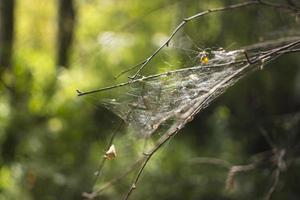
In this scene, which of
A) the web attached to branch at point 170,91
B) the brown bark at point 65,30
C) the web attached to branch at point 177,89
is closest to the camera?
the web attached to branch at point 177,89

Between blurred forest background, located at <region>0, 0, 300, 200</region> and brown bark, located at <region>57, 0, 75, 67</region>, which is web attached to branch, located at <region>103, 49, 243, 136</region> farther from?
brown bark, located at <region>57, 0, 75, 67</region>

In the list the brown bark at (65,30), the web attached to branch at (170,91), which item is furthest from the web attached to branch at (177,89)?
the brown bark at (65,30)

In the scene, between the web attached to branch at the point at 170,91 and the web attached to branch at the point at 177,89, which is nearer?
the web attached to branch at the point at 177,89

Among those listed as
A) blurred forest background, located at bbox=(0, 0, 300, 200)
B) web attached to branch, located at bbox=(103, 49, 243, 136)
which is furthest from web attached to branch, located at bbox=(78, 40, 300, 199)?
blurred forest background, located at bbox=(0, 0, 300, 200)

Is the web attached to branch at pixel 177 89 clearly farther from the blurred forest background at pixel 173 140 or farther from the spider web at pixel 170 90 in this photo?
the blurred forest background at pixel 173 140

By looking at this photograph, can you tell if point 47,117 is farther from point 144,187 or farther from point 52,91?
point 144,187

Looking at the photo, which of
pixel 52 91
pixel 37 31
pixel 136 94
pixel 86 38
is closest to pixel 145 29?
pixel 86 38

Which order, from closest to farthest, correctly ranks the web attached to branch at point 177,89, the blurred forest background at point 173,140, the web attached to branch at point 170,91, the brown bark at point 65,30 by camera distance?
the web attached to branch at point 177,89 < the web attached to branch at point 170,91 < the blurred forest background at point 173,140 < the brown bark at point 65,30

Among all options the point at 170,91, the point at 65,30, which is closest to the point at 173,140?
the point at 65,30
